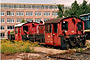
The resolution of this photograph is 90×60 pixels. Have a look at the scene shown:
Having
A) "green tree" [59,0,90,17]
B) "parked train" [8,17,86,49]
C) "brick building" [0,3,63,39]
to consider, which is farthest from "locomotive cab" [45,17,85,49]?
"brick building" [0,3,63,39]

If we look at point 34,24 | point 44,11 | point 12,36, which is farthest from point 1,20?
point 34,24

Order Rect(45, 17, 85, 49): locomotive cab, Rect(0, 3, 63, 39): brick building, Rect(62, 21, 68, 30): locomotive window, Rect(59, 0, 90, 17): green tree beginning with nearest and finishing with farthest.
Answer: Rect(45, 17, 85, 49): locomotive cab, Rect(62, 21, 68, 30): locomotive window, Rect(59, 0, 90, 17): green tree, Rect(0, 3, 63, 39): brick building

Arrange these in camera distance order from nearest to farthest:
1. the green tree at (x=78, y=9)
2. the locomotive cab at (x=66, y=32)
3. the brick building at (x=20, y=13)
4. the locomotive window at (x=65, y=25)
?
1. the locomotive cab at (x=66, y=32)
2. the locomotive window at (x=65, y=25)
3. the green tree at (x=78, y=9)
4. the brick building at (x=20, y=13)

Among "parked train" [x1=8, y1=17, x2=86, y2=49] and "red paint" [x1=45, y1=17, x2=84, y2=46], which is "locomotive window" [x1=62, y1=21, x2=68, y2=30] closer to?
"parked train" [x1=8, y1=17, x2=86, y2=49]

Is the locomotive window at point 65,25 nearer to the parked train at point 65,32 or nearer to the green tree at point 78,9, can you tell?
the parked train at point 65,32

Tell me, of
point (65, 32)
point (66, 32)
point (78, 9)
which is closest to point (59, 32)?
point (65, 32)

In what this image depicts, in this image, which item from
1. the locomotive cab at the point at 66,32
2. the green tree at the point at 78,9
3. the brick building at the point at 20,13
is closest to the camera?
the locomotive cab at the point at 66,32

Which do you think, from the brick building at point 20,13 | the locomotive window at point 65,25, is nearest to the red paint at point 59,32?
the locomotive window at point 65,25

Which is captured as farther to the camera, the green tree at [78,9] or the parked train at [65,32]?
the green tree at [78,9]

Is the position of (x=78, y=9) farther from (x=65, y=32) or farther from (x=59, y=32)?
(x=59, y=32)

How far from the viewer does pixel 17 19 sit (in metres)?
68.3

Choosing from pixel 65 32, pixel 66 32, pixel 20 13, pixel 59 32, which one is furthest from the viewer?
pixel 20 13

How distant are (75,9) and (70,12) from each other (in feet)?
4.72

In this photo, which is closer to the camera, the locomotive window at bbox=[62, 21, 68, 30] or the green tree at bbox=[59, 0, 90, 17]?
the locomotive window at bbox=[62, 21, 68, 30]
